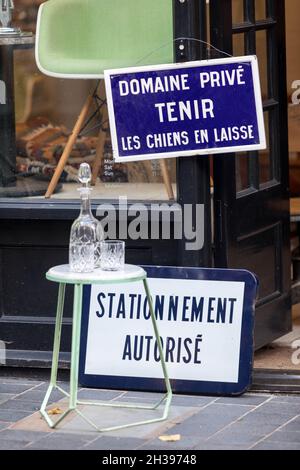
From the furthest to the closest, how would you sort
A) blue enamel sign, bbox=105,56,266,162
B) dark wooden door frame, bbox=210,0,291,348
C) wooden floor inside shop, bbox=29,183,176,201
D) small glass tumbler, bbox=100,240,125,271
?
wooden floor inside shop, bbox=29,183,176,201 < dark wooden door frame, bbox=210,0,291,348 < blue enamel sign, bbox=105,56,266,162 < small glass tumbler, bbox=100,240,125,271

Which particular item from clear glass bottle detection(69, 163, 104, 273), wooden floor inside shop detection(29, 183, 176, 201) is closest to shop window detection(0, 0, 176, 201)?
wooden floor inside shop detection(29, 183, 176, 201)

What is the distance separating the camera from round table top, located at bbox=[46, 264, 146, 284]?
16.5ft

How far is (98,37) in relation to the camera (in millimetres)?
6117

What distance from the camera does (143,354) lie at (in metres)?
5.89

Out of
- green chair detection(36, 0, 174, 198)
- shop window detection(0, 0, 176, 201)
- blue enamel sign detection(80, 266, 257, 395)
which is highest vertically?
green chair detection(36, 0, 174, 198)

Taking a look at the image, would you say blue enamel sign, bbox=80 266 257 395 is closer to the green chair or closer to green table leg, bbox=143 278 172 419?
green table leg, bbox=143 278 172 419

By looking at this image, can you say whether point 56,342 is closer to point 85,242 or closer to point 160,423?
point 85,242

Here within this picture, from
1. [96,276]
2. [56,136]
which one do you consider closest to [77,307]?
[96,276]

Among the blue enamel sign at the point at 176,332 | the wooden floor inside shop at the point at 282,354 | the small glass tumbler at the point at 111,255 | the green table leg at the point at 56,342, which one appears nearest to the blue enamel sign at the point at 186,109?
the blue enamel sign at the point at 176,332

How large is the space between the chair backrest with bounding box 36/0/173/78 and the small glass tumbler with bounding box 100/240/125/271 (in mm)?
1210

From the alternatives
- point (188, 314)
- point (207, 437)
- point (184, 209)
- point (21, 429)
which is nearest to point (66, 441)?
point (21, 429)

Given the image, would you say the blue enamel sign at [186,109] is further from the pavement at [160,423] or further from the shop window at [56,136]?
the pavement at [160,423]

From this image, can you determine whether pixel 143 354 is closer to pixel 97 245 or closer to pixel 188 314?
pixel 188 314
